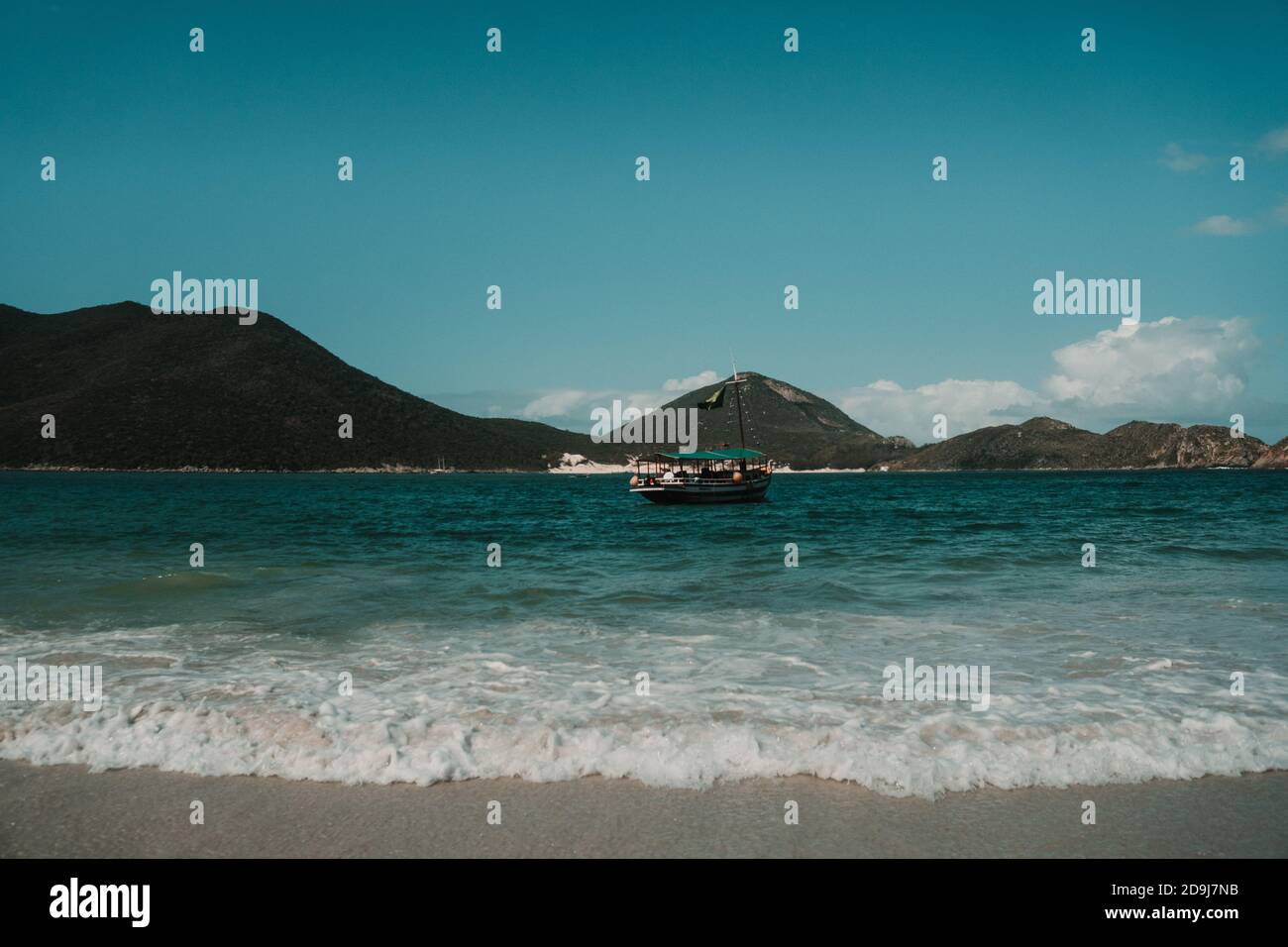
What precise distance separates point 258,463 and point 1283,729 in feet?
495

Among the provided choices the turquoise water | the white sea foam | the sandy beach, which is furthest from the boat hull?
the sandy beach

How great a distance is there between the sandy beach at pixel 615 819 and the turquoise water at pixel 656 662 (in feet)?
0.77

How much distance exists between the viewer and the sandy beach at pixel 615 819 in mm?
4461

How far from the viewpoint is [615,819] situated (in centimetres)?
481

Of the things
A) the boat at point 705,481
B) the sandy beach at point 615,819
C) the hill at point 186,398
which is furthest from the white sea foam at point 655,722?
the hill at point 186,398

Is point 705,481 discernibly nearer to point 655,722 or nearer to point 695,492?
point 695,492

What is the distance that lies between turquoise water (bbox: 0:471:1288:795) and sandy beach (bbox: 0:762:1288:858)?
23 cm

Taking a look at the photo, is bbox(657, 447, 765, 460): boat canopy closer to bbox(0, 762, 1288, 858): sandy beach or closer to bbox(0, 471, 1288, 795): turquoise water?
bbox(0, 471, 1288, 795): turquoise water

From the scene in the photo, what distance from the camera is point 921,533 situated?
1167 inches

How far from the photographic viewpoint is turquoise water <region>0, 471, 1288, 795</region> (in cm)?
573

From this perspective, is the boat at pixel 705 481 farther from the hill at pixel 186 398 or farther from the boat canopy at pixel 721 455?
the hill at pixel 186 398
